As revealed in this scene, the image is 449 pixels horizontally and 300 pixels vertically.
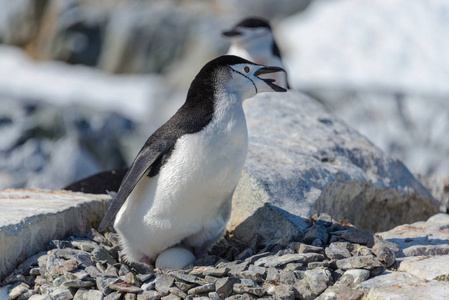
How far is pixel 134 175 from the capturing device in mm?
3133

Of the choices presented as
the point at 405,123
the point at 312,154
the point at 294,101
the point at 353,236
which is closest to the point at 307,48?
the point at 405,123

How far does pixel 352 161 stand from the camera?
14.4ft

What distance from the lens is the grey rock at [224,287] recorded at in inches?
108

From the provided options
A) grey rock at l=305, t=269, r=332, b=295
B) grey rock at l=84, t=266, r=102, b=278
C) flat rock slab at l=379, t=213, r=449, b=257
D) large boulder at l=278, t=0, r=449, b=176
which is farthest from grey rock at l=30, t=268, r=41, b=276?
large boulder at l=278, t=0, r=449, b=176

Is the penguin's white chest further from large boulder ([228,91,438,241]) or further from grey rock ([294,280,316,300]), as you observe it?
grey rock ([294,280,316,300])

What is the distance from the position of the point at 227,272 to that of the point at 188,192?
0.45 meters

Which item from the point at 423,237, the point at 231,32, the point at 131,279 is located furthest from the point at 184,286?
the point at 231,32

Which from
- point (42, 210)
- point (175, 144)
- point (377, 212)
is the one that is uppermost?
point (175, 144)

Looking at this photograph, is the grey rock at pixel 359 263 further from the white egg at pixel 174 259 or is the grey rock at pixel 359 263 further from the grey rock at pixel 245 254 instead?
the white egg at pixel 174 259

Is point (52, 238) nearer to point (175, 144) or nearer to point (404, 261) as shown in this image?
point (175, 144)

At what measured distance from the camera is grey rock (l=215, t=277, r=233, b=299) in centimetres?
275

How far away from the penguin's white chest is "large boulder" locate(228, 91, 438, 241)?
0.31 m

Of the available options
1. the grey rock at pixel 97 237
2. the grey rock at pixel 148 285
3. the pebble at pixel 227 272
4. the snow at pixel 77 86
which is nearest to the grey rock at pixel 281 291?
the pebble at pixel 227 272

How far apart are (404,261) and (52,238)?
1.80m
